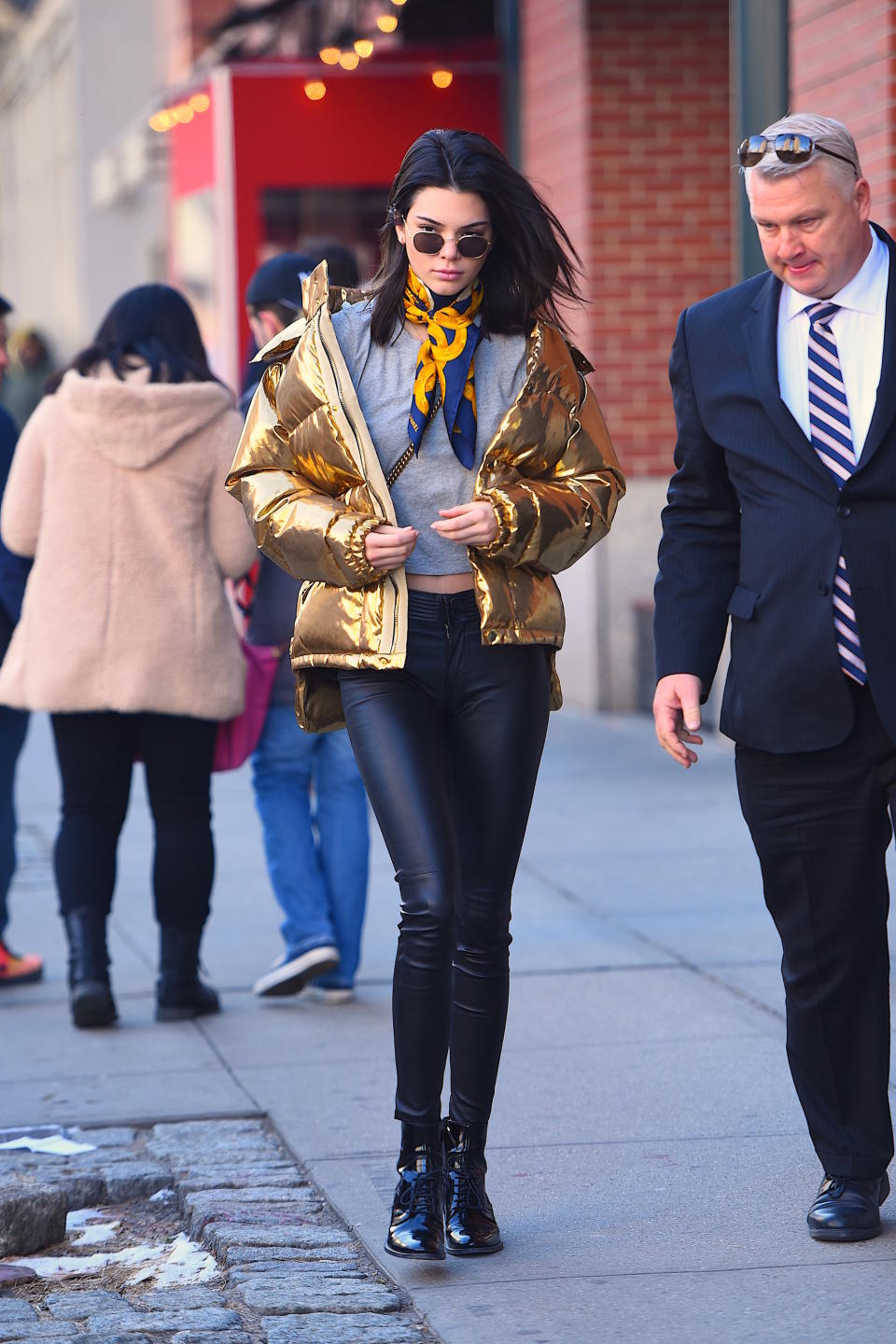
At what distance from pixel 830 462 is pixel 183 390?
7.46ft

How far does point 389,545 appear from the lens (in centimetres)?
359

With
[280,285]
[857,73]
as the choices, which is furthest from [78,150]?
[280,285]

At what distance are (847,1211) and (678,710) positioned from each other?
0.93 meters

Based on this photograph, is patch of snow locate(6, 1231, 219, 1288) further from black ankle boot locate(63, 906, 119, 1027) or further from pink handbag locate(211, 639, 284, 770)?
pink handbag locate(211, 639, 284, 770)

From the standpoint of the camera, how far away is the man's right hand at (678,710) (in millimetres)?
3771

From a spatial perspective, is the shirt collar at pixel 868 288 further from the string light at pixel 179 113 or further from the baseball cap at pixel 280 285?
the string light at pixel 179 113

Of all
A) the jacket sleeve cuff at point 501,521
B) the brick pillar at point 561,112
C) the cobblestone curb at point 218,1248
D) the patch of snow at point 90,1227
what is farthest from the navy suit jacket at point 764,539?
the brick pillar at point 561,112

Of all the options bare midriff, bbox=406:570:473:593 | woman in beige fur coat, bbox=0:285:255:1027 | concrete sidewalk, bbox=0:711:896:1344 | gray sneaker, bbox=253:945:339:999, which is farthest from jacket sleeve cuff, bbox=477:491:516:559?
gray sneaker, bbox=253:945:339:999

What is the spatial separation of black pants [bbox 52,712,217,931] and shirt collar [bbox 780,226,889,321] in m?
2.49

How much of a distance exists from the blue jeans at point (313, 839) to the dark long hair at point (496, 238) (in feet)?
6.65

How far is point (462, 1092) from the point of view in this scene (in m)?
3.76

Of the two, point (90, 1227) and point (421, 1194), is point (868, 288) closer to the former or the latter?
point (421, 1194)

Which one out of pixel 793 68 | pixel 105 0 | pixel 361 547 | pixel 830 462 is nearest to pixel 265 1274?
pixel 361 547

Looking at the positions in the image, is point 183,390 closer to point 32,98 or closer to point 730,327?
point 730,327
